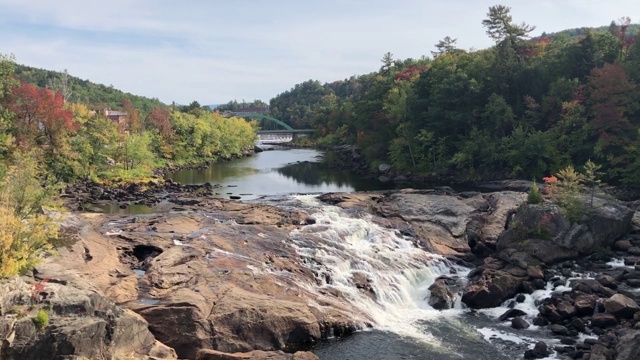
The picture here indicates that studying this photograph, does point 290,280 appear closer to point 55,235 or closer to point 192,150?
point 55,235

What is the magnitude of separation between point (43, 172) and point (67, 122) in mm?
7087

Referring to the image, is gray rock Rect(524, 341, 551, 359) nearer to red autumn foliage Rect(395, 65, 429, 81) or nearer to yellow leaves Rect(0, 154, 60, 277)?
yellow leaves Rect(0, 154, 60, 277)

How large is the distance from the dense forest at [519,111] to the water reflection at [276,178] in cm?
877

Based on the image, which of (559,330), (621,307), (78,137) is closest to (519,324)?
(559,330)

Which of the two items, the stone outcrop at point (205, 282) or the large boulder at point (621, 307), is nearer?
the stone outcrop at point (205, 282)

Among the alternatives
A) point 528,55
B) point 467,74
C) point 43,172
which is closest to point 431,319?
point 43,172

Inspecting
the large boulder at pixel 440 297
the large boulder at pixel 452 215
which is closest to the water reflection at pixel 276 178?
the large boulder at pixel 452 215

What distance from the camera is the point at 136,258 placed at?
2455cm

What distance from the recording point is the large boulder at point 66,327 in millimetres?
13781

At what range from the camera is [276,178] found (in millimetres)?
Result: 65625

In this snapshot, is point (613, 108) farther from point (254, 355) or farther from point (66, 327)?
point (66, 327)

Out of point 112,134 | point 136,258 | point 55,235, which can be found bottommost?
point 136,258

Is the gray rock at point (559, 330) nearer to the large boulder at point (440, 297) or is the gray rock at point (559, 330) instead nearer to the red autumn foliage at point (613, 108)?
the large boulder at point (440, 297)

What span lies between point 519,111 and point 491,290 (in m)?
40.7
